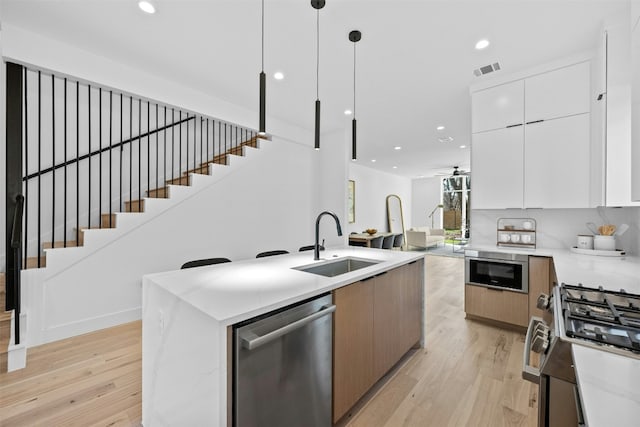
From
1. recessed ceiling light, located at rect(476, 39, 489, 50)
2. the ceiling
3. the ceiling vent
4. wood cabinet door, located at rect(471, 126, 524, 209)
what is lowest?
wood cabinet door, located at rect(471, 126, 524, 209)

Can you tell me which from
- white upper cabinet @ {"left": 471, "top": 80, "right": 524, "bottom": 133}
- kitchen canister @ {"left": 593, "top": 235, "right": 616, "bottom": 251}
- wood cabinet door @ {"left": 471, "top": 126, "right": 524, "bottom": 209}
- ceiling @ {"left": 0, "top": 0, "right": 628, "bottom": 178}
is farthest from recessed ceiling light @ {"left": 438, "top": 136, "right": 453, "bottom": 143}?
kitchen canister @ {"left": 593, "top": 235, "right": 616, "bottom": 251}

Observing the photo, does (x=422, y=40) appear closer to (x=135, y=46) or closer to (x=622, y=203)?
(x=622, y=203)

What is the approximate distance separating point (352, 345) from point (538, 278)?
2282 mm

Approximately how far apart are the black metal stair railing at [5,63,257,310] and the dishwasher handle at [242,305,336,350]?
115 inches

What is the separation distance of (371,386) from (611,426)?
155 cm

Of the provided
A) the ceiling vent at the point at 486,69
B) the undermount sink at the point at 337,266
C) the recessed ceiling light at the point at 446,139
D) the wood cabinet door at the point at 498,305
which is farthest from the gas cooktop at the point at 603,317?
the recessed ceiling light at the point at 446,139

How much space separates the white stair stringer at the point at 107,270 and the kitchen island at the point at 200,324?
1974 millimetres

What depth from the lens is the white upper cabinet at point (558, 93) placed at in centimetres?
266

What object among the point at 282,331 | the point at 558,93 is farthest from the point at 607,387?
the point at 558,93

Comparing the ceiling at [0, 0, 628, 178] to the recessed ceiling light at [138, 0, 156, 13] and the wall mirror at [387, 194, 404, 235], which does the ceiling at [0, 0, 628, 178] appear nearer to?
the recessed ceiling light at [138, 0, 156, 13]

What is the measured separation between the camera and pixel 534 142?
114 inches

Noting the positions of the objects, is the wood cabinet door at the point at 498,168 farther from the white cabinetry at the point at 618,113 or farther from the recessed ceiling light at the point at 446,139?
the recessed ceiling light at the point at 446,139

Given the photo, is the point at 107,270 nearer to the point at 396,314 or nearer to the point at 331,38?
the point at 396,314

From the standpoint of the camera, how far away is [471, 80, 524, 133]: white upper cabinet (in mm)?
3000
